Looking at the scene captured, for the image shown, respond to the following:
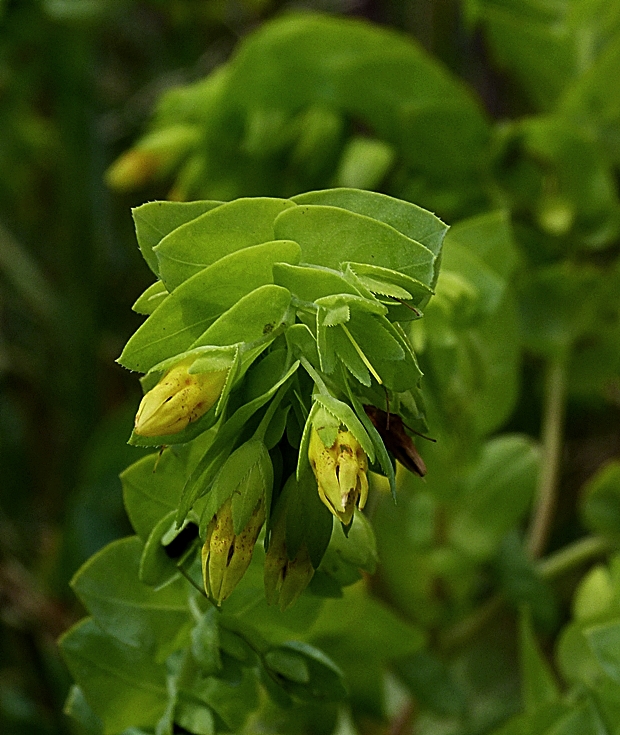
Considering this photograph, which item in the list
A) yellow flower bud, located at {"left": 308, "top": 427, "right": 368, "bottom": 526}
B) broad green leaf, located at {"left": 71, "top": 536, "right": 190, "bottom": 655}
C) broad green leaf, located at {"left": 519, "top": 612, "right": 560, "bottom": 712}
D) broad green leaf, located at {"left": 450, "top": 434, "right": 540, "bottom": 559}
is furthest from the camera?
broad green leaf, located at {"left": 450, "top": 434, "right": 540, "bottom": 559}

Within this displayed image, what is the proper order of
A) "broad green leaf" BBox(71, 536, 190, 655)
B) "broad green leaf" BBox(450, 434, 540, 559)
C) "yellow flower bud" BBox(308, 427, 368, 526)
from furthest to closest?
"broad green leaf" BBox(450, 434, 540, 559), "broad green leaf" BBox(71, 536, 190, 655), "yellow flower bud" BBox(308, 427, 368, 526)

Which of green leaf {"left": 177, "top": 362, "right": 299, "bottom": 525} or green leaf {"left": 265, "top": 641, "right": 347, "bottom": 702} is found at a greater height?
green leaf {"left": 177, "top": 362, "right": 299, "bottom": 525}

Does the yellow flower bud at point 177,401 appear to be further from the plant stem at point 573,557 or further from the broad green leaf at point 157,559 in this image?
the plant stem at point 573,557

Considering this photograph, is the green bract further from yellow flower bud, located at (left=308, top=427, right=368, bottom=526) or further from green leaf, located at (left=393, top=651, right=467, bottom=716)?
green leaf, located at (left=393, top=651, right=467, bottom=716)

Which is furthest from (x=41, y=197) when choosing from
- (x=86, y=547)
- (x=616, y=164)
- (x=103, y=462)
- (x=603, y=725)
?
(x=603, y=725)

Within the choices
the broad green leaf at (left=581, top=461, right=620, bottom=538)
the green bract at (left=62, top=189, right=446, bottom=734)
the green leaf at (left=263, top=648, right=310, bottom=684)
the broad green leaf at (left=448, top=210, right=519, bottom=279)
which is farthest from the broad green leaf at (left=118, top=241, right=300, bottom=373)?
the broad green leaf at (left=581, top=461, right=620, bottom=538)

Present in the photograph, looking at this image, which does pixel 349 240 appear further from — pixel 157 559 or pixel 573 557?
pixel 573 557

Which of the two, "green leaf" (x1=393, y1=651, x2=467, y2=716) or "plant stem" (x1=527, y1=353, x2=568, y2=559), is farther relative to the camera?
"plant stem" (x1=527, y1=353, x2=568, y2=559)
